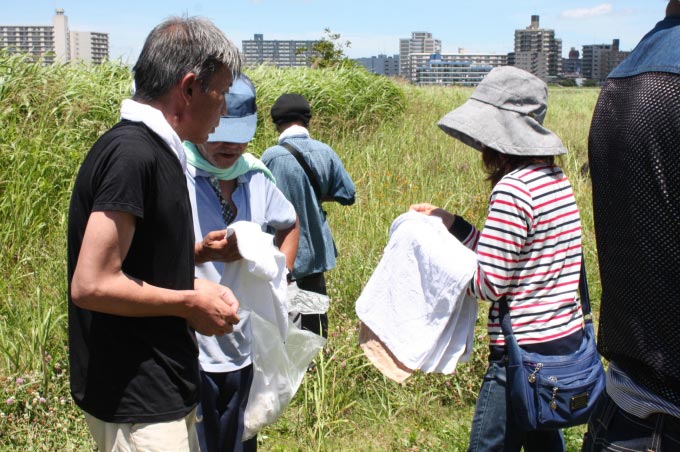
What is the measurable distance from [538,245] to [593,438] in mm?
A: 755

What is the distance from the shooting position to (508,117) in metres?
2.42

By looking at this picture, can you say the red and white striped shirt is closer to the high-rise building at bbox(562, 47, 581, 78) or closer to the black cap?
the black cap

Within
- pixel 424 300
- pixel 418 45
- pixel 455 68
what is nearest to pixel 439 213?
pixel 424 300

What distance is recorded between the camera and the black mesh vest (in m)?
1.41

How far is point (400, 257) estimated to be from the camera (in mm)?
2441

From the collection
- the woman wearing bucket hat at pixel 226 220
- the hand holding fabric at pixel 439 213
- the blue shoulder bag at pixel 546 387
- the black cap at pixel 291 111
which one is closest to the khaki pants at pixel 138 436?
the woman wearing bucket hat at pixel 226 220

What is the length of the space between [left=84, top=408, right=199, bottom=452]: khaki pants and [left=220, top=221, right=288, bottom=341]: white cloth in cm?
58

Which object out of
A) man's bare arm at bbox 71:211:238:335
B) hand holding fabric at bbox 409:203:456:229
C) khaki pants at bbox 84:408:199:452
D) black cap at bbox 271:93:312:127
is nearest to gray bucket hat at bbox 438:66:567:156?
hand holding fabric at bbox 409:203:456:229

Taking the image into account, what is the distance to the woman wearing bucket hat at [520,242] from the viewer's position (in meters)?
2.24

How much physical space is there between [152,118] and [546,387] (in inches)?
55.8

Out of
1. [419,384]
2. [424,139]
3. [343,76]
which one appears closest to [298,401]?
[419,384]

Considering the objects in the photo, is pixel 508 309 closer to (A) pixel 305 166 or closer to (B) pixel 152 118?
(B) pixel 152 118

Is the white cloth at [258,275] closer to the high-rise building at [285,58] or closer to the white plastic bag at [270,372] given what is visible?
the white plastic bag at [270,372]

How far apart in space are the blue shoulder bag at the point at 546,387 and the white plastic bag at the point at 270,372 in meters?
0.76
